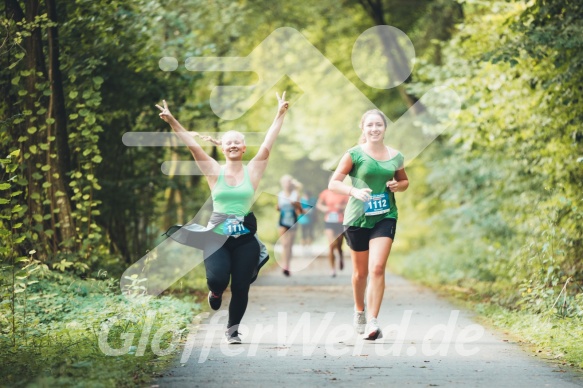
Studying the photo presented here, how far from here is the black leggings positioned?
327 inches

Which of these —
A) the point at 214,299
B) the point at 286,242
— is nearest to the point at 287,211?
the point at 286,242

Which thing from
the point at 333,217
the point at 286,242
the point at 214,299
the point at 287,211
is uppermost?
the point at 214,299

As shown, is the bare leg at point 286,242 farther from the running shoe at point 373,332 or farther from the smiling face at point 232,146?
the smiling face at point 232,146

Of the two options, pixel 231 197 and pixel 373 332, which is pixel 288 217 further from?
pixel 231 197

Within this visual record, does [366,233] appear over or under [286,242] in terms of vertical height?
over

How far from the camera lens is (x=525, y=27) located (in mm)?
11359

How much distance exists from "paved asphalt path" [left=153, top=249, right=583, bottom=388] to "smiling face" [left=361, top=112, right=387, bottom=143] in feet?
6.67

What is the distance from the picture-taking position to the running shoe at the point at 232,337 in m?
8.51

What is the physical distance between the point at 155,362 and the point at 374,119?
3346 millimetres

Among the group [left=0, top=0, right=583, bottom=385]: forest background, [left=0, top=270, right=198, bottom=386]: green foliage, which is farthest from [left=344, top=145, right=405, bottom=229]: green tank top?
[left=0, top=270, right=198, bottom=386]: green foliage

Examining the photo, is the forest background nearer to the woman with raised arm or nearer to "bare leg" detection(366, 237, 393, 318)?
the woman with raised arm

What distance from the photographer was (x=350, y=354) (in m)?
7.89

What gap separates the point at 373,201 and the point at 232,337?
193 centimetres

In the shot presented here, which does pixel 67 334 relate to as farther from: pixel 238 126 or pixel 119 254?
pixel 238 126
